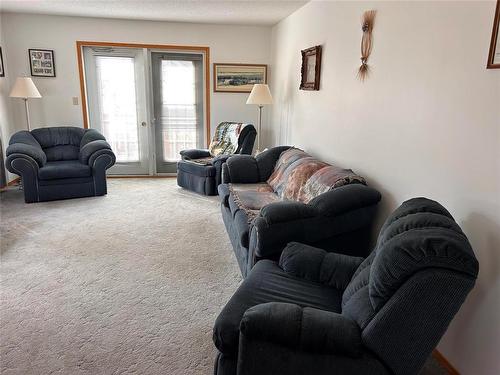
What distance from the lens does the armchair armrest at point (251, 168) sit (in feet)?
13.1

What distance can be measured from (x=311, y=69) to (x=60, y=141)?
361 centimetres

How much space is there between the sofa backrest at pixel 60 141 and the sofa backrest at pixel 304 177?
300 cm

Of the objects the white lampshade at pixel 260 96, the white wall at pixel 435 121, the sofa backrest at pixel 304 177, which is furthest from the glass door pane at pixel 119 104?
the white wall at pixel 435 121

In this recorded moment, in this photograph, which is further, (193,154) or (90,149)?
(193,154)

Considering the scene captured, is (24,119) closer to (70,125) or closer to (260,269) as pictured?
(70,125)

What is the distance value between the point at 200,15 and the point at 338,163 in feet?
9.87

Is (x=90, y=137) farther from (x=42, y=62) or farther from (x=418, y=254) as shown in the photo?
(x=418, y=254)

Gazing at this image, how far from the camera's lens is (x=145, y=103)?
5.77 metres

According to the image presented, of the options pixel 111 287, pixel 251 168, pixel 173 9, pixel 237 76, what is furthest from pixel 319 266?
pixel 237 76

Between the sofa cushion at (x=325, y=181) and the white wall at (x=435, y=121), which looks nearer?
the white wall at (x=435, y=121)

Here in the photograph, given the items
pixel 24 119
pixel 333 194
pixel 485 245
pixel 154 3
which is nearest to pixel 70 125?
pixel 24 119

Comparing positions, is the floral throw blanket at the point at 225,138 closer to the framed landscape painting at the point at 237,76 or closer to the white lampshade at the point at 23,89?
the framed landscape painting at the point at 237,76

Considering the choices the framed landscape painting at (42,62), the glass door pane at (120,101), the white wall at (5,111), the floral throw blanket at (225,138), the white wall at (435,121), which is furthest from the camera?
the glass door pane at (120,101)

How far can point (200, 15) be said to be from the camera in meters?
4.94
